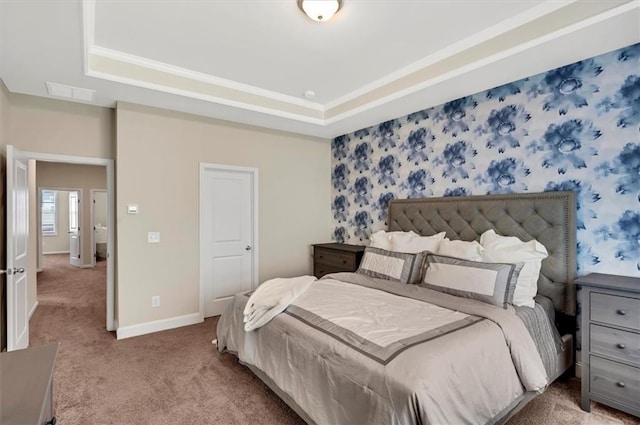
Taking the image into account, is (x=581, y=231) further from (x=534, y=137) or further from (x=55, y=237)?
(x=55, y=237)

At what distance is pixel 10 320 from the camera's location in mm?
2682

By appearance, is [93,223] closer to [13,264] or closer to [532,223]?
[13,264]

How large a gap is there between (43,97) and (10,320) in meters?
2.23

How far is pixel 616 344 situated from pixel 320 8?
301cm

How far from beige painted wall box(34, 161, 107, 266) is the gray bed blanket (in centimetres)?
769

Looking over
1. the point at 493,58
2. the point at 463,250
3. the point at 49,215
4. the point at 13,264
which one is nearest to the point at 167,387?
the point at 13,264

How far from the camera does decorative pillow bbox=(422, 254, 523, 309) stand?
236 cm

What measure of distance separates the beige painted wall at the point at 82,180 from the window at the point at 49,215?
2.63m

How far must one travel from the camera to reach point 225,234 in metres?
4.32

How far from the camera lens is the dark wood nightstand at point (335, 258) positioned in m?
4.11

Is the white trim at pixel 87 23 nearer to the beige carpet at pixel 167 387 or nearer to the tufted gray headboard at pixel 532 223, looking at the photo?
the beige carpet at pixel 167 387

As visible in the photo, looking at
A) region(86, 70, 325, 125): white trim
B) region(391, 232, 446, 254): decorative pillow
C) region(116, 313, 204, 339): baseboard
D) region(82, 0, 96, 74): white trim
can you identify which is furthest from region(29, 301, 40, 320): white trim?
region(391, 232, 446, 254): decorative pillow

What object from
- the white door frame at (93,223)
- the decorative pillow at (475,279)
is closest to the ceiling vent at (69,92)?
the decorative pillow at (475,279)

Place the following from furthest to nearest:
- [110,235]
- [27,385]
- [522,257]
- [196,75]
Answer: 1. [110,235]
2. [196,75]
3. [522,257]
4. [27,385]
